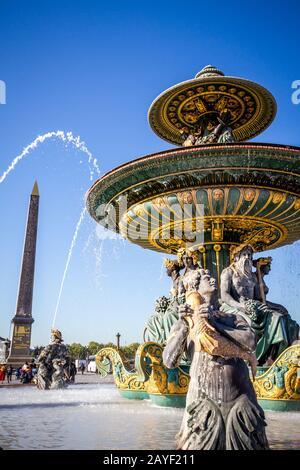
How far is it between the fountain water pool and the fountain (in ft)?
2.45

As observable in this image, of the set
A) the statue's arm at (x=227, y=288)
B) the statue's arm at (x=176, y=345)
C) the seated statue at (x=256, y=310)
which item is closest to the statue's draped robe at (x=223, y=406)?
the statue's arm at (x=176, y=345)

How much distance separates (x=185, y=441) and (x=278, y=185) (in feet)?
21.7

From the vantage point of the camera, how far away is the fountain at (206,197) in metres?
7.45

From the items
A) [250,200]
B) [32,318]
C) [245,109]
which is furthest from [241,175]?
[32,318]

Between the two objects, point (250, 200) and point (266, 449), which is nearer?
point (266, 449)

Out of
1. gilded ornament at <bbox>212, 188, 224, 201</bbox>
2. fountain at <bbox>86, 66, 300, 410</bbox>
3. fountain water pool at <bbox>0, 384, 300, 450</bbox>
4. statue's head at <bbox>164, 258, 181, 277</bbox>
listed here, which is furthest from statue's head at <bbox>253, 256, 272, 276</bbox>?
fountain water pool at <bbox>0, 384, 300, 450</bbox>

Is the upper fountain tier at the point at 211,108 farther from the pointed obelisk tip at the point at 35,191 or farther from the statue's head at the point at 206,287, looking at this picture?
the pointed obelisk tip at the point at 35,191

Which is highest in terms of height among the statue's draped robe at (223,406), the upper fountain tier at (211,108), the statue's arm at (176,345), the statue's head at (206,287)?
the upper fountain tier at (211,108)

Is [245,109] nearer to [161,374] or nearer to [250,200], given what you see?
[250,200]

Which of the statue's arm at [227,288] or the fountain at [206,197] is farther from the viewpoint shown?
the statue's arm at [227,288]

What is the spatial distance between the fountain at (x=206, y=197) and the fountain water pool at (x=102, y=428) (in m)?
0.75

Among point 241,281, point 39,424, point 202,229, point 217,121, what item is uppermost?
point 217,121

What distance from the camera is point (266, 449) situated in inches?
120

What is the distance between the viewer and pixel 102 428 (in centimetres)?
489
